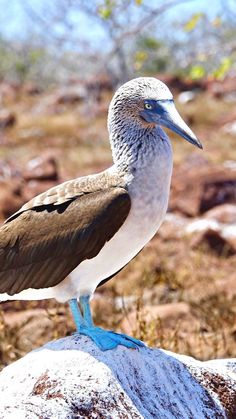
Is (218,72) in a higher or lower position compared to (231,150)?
higher

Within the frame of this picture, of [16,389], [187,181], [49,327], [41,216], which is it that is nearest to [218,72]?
[187,181]

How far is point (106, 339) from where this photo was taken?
3822 millimetres

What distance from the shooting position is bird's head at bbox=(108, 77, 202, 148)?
381 centimetres

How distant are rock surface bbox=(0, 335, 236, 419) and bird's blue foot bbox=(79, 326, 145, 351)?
27 mm

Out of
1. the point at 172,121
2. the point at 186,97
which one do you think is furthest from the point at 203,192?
the point at 186,97

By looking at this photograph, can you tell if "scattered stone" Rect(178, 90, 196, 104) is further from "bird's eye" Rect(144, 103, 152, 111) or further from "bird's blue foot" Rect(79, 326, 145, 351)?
"bird's blue foot" Rect(79, 326, 145, 351)

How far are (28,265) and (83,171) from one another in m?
11.4

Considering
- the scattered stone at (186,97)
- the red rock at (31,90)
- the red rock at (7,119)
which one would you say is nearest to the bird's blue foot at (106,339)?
the red rock at (7,119)

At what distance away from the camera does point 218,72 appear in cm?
1018

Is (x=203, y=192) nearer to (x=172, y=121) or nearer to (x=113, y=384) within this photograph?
(x=172, y=121)

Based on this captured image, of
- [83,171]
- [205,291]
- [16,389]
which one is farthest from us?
[83,171]

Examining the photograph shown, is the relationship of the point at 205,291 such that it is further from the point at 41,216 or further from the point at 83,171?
the point at 83,171

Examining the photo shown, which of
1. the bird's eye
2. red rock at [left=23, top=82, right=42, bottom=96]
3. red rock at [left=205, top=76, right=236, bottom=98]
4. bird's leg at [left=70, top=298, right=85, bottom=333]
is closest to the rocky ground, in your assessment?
bird's leg at [left=70, top=298, right=85, bottom=333]

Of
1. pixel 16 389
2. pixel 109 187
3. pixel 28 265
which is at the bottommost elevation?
pixel 16 389
